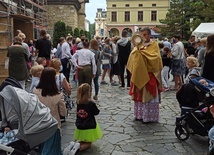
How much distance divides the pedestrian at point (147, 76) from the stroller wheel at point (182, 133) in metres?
1.08

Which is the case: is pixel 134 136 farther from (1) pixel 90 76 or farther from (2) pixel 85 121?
(1) pixel 90 76

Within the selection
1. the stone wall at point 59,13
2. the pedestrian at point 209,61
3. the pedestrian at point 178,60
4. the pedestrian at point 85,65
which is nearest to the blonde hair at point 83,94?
the pedestrian at point 209,61

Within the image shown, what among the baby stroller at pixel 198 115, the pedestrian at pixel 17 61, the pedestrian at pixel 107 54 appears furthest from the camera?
the pedestrian at pixel 107 54

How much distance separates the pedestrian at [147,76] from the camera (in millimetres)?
6434

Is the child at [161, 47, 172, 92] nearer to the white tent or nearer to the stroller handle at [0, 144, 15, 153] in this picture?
the white tent

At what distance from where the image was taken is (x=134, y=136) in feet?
19.3

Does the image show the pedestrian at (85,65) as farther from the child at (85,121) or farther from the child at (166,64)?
the child at (166,64)

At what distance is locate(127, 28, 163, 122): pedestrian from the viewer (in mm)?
6434

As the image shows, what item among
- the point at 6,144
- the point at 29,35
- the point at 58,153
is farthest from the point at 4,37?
the point at 6,144

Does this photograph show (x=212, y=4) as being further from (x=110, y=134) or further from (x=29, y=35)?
(x=110, y=134)

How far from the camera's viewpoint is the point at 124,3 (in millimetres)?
75375

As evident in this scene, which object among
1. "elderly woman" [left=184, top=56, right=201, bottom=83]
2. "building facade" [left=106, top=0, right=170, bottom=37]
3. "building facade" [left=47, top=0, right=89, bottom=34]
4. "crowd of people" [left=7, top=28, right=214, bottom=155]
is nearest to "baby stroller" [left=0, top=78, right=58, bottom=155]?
"crowd of people" [left=7, top=28, right=214, bottom=155]

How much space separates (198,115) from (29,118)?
2.98m

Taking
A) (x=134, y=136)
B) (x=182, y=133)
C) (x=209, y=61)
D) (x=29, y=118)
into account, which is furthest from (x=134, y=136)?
(x=29, y=118)
